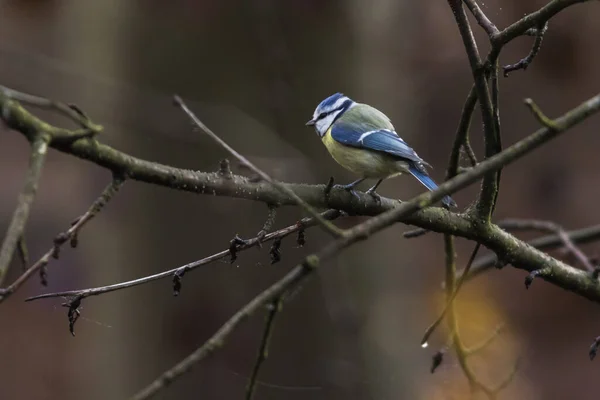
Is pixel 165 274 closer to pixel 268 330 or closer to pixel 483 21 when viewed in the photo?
pixel 268 330

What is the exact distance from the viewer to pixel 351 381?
139cm

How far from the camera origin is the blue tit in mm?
1036

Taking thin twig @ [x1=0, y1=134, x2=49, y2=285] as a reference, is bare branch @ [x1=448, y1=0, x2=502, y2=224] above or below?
above

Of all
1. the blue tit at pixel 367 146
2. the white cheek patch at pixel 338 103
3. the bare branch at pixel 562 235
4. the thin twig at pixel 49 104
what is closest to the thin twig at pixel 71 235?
the thin twig at pixel 49 104

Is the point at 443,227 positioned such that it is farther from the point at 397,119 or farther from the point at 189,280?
the point at 397,119

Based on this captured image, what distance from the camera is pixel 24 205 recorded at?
0.41m

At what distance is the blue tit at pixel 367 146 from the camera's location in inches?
40.8

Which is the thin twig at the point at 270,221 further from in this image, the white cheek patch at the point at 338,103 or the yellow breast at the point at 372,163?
the white cheek patch at the point at 338,103

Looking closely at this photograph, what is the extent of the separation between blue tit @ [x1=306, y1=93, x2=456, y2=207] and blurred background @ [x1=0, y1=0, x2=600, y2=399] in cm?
10

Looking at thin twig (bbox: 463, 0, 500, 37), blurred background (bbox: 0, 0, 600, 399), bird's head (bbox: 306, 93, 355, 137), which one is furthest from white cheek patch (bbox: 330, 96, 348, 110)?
thin twig (bbox: 463, 0, 500, 37)

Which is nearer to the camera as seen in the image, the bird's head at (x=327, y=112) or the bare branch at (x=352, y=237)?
the bare branch at (x=352, y=237)

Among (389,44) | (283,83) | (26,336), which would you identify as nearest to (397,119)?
(389,44)

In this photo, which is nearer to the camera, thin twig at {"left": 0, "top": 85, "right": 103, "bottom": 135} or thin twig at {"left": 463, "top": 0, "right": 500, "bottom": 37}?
thin twig at {"left": 0, "top": 85, "right": 103, "bottom": 135}

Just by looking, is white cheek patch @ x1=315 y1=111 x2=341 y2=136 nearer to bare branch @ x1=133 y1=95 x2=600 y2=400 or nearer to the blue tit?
the blue tit
